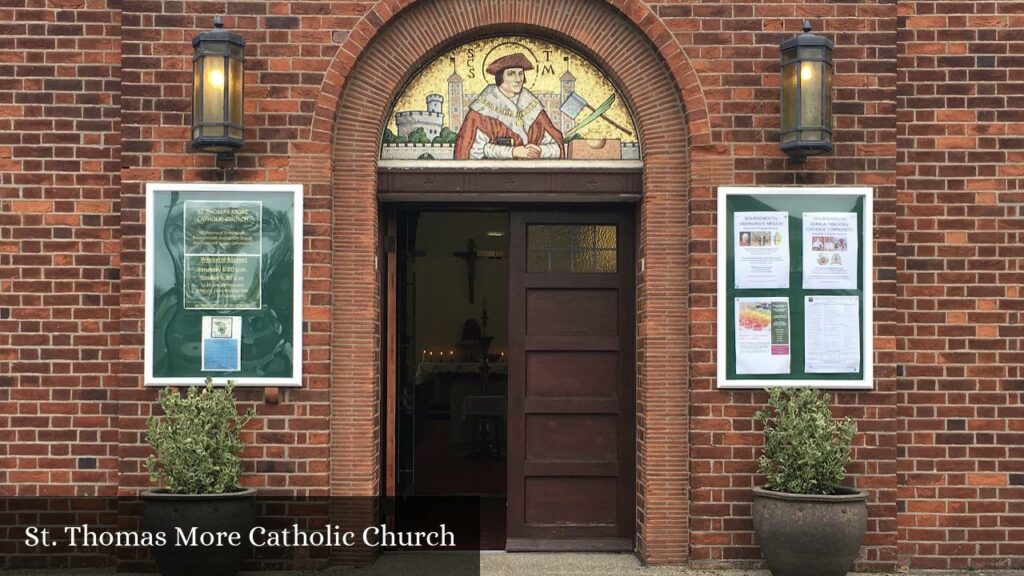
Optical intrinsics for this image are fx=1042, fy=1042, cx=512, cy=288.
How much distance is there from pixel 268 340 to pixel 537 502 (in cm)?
245

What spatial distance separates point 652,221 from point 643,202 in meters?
0.19

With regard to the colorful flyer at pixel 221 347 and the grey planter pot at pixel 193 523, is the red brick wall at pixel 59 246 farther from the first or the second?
the grey planter pot at pixel 193 523

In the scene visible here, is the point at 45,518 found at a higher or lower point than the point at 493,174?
lower

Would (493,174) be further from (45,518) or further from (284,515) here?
(45,518)

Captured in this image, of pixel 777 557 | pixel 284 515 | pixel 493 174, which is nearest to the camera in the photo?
pixel 777 557

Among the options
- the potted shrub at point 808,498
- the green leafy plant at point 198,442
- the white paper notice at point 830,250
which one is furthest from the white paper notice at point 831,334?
the green leafy plant at point 198,442

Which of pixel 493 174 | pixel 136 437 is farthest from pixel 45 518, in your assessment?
pixel 493 174

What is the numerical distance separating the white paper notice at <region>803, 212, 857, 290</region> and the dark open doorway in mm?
2945

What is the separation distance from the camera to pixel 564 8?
25.6 ft

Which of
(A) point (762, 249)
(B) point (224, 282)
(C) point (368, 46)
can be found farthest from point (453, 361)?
(A) point (762, 249)

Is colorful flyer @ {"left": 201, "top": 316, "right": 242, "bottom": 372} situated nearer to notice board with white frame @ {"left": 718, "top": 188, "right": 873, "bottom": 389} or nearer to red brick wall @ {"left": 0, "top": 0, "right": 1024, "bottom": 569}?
red brick wall @ {"left": 0, "top": 0, "right": 1024, "bottom": 569}

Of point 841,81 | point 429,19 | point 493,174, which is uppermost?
point 429,19

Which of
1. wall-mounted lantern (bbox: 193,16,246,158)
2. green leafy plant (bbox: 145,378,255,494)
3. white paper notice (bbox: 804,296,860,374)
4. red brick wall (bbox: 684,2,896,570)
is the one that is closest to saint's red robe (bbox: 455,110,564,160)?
red brick wall (bbox: 684,2,896,570)

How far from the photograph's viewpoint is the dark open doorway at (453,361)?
915 centimetres
